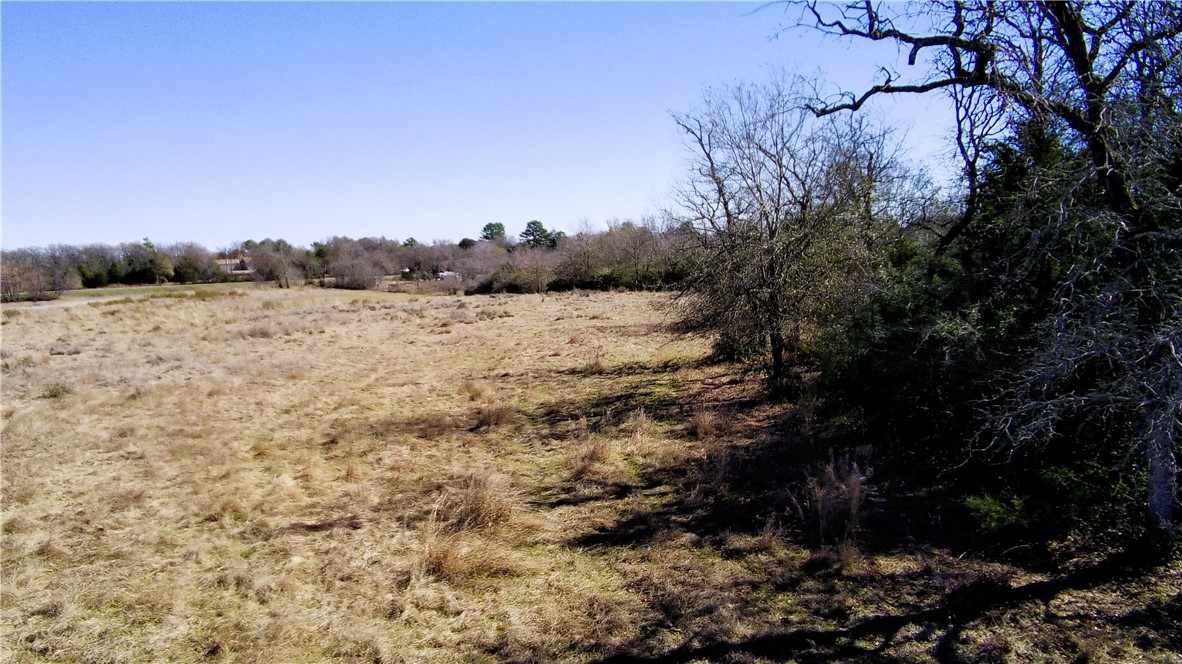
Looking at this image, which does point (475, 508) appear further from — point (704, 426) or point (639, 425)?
point (704, 426)

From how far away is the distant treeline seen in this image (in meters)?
39.1

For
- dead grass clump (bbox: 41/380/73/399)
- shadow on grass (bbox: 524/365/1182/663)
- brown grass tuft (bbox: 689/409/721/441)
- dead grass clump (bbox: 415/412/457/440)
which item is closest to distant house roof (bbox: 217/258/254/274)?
dead grass clump (bbox: 41/380/73/399)

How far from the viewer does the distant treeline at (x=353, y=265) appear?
39.1m

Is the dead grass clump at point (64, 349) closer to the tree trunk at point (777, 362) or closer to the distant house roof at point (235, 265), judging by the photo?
the tree trunk at point (777, 362)

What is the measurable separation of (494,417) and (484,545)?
441cm

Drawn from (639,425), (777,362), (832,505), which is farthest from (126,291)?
(832,505)

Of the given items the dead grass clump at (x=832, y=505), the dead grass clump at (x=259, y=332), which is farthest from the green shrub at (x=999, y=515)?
the dead grass clump at (x=259, y=332)

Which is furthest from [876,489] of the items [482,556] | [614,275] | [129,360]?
[614,275]

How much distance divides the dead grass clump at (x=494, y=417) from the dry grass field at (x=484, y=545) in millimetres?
87

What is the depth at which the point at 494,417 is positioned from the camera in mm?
9648

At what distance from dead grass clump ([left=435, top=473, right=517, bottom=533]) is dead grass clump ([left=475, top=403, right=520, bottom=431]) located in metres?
2.93

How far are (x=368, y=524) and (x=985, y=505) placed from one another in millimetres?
5672

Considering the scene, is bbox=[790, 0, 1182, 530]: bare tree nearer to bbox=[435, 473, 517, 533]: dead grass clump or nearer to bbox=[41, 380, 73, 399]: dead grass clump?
bbox=[435, 473, 517, 533]: dead grass clump

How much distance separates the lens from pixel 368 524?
5.96m
